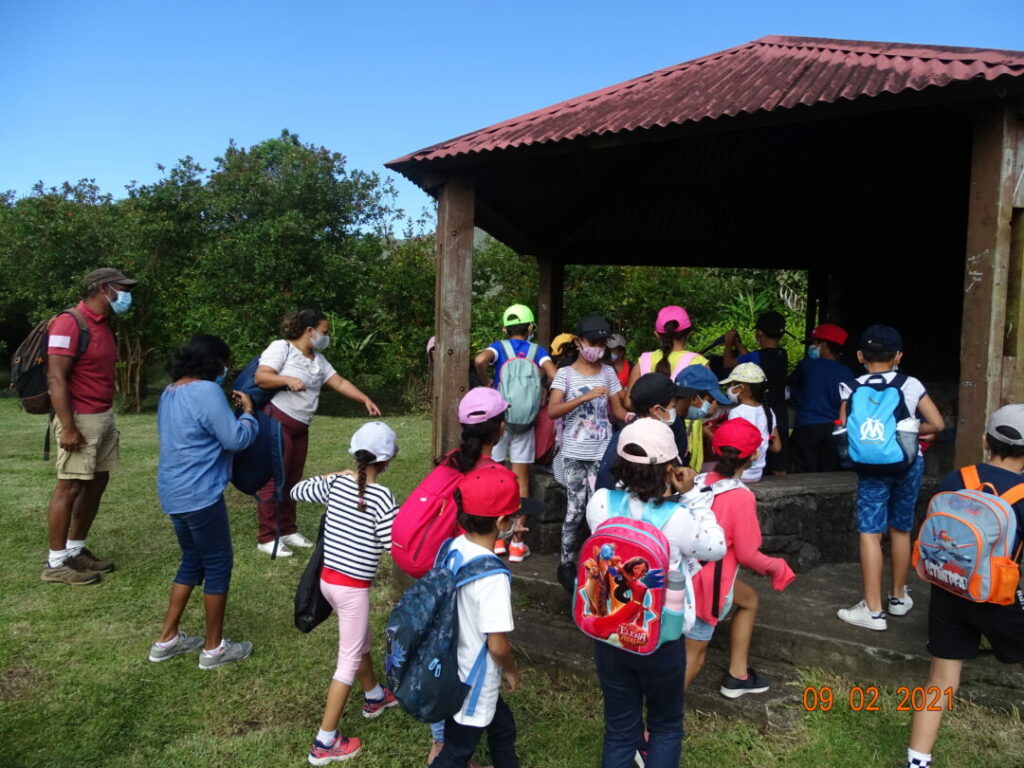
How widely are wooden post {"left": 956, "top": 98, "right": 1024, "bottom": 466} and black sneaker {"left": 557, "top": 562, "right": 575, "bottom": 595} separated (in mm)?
2071

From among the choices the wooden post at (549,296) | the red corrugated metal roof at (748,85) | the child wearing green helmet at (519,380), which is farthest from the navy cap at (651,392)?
the wooden post at (549,296)

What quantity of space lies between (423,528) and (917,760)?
1.97 metres

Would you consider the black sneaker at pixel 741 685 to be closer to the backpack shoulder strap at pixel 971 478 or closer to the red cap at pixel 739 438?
the red cap at pixel 739 438

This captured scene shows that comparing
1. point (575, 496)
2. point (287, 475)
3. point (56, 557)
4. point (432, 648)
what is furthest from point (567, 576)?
point (56, 557)

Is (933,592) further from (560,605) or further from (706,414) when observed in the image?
(560,605)

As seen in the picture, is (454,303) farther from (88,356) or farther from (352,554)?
(352,554)

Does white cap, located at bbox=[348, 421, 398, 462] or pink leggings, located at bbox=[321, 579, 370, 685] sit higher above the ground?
white cap, located at bbox=[348, 421, 398, 462]

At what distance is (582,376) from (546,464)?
1.22 metres

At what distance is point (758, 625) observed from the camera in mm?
3715

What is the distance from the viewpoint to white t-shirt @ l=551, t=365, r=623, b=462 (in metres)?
4.27

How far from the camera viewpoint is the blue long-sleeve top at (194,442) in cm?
363

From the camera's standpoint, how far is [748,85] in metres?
4.78

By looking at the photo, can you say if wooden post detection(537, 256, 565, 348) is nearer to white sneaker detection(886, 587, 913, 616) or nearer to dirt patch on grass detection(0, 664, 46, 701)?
white sneaker detection(886, 587, 913, 616)

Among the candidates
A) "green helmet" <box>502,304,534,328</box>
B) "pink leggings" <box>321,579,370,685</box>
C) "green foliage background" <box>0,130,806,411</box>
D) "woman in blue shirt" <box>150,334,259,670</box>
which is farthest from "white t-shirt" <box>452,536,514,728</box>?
"green foliage background" <box>0,130,806,411</box>
